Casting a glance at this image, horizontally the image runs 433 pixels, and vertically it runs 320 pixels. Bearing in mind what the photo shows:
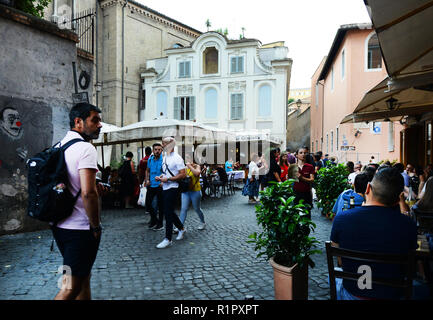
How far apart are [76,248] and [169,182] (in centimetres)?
324

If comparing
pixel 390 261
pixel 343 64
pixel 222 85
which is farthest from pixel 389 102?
pixel 222 85

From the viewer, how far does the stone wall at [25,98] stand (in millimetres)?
6445

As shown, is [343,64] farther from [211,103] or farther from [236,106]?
[211,103]

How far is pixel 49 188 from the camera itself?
7.98 feet

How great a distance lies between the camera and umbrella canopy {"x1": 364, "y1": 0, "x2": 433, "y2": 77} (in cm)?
312

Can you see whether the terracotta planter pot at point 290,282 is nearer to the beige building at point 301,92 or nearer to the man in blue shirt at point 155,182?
the man in blue shirt at point 155,182

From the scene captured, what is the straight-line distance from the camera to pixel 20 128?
670cm

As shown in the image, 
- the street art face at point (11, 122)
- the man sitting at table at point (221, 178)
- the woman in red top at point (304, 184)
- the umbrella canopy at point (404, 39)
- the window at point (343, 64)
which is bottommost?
the man sitting at table at point (221, 178)

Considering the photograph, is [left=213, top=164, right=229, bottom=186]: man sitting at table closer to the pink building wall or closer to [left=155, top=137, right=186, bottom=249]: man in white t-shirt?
[left=155, top=137, right=186, bottom=249]: man in white t-shirt

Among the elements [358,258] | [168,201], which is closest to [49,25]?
[168,201]

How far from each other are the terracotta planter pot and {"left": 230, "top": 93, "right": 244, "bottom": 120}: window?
23.8m

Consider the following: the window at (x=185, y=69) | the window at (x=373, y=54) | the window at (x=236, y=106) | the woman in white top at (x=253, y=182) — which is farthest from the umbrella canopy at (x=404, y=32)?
the window at (x=185, y=69)

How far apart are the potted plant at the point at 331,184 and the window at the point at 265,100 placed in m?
18.5

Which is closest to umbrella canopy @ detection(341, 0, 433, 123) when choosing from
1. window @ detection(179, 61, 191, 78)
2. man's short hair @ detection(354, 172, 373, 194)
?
man's short hair @ detection(354, 172, 373, 194)
